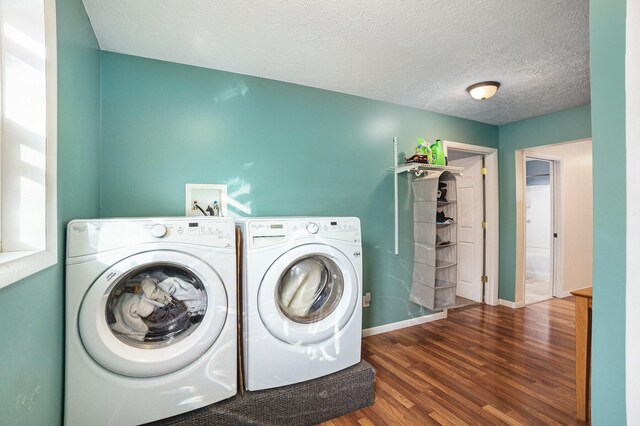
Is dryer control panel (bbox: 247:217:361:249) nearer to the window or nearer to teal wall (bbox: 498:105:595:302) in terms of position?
the window

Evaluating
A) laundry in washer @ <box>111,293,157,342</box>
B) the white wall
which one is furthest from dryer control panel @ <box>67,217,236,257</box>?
the white wall

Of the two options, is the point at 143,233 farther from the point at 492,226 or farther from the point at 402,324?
the point at 492,226

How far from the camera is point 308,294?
1.70 meters

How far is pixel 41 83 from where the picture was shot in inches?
38.1

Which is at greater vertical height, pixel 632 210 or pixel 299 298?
pixel 632 210

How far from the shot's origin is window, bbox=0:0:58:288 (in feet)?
2.96

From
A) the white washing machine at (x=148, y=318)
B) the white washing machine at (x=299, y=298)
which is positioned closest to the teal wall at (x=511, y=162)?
the white washing machine at (x=299, y=298)

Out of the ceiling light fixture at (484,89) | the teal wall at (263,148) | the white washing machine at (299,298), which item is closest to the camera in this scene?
the white washing machine at (299,298)

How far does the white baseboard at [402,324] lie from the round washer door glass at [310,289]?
115 cm

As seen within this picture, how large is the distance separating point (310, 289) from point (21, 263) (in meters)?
1.24

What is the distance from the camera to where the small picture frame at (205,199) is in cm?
203

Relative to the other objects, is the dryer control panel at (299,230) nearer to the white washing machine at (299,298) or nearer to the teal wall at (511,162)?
the white washing machine at (299,298)

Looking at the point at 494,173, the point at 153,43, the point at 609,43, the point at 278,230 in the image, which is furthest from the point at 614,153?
the point at 494,173

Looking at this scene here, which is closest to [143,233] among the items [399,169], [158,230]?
[158,230]
